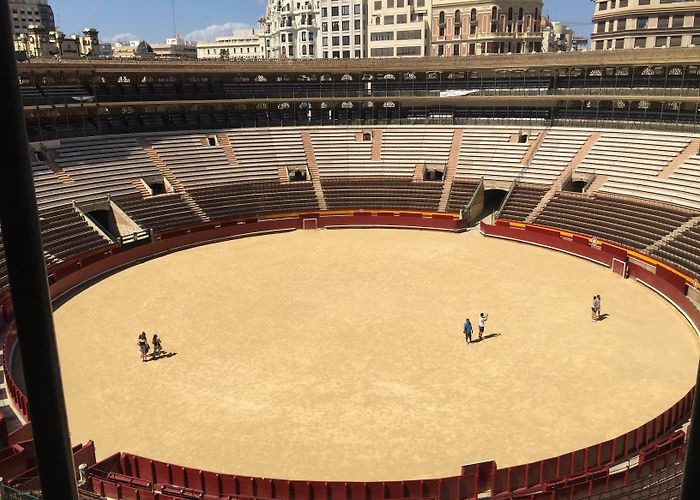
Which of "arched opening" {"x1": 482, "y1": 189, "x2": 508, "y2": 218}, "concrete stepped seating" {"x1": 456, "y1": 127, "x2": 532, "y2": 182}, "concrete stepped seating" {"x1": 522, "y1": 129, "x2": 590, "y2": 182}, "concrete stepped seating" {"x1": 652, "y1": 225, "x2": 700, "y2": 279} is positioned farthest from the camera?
"arched opening" {"x1": 482, "y1": 189, "x2": 508, "y2": 218}

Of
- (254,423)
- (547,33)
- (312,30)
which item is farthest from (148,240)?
(547,33)

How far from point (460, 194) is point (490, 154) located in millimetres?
6634

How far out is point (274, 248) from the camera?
4403 centimetres

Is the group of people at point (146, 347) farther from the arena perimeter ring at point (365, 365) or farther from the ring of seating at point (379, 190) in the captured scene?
the ring of seating at point (379, 190)

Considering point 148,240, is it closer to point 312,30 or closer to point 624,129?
point 624,129

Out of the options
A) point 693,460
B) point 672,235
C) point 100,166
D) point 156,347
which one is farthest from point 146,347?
point 672,235

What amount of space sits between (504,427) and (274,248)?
87.5 feet

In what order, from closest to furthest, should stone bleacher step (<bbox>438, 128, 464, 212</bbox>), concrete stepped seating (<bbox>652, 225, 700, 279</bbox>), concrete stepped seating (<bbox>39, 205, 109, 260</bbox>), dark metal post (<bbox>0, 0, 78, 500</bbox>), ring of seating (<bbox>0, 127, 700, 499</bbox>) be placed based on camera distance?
1. dark metal post (<bbox>0, 0, 78, 500</bbox>)
2. concrete stepped seating (<bbox>652, 225, 700, 279</bbox>)
3. concrete stepped seating (<bbox>39, 205, 109, 260</bbox>)
4. ring of seating (<bbox>0, 127, 700, 499</bbox>)
5. stone bleacher step (<bbox>438, 128, 464, 212</bbox>)

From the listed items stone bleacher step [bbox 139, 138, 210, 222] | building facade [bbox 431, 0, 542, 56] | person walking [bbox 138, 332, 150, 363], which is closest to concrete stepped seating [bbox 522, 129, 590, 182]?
stone bleacher step [bbox 139, 138, 210, 222]

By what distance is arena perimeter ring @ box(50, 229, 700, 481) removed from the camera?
787 inches

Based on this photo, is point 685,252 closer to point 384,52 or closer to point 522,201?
point 522,201

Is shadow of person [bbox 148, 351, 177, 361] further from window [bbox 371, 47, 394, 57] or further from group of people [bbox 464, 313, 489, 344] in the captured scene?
window [bbox 371, 47, 394, 57]

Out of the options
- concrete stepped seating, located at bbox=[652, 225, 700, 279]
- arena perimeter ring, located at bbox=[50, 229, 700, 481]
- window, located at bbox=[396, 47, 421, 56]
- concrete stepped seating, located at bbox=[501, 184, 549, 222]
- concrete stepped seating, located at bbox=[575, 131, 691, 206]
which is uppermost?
window, located at bbox=[396, 47, 421, 56]

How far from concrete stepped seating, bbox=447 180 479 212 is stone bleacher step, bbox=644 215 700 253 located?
1620 centimetres
